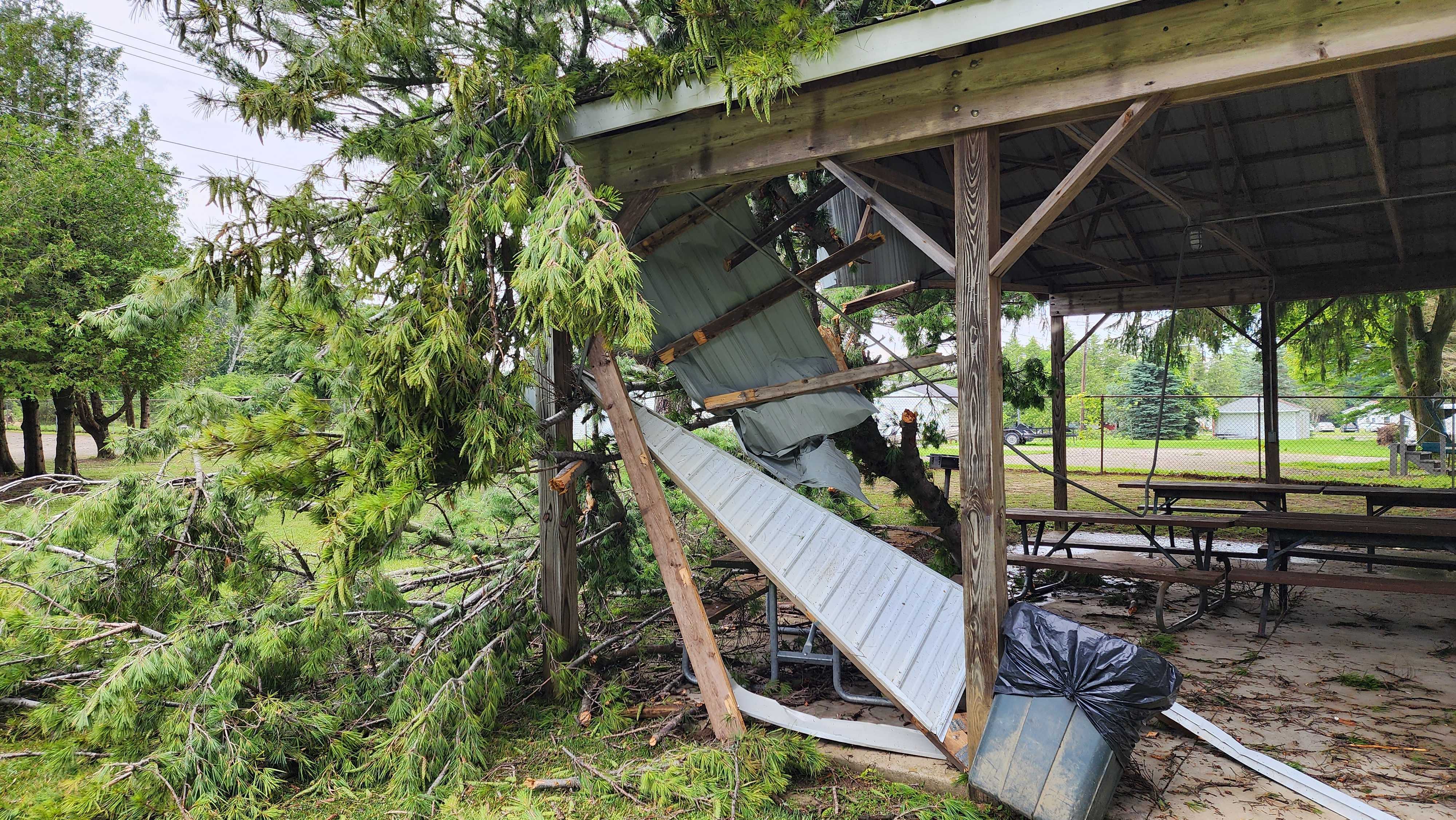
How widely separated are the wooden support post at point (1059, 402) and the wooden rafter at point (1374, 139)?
9.48ft

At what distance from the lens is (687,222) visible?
4648 millimetres

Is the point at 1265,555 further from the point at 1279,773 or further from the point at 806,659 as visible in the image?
the point at 806,659

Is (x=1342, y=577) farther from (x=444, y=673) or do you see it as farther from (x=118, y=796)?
(x=118, y=796)

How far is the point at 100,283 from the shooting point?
1255 centimetres

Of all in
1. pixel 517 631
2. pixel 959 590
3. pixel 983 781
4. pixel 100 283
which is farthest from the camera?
pixel 100 283

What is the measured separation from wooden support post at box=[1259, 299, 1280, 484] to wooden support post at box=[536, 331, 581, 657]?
7471 mm

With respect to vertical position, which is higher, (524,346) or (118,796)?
(524,346)

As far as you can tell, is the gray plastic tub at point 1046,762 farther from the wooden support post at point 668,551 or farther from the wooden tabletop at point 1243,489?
the wooden tabletop at point 1243,489

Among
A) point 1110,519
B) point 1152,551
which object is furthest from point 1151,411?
point 1110,519

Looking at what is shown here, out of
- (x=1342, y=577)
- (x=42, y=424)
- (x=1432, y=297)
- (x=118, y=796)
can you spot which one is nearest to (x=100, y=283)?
(x=118, y=796)

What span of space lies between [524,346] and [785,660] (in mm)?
2160

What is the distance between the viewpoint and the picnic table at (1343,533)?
4789 mm

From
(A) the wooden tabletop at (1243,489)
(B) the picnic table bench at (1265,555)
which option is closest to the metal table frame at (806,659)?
(B) the picnic table bench at (1265,555)

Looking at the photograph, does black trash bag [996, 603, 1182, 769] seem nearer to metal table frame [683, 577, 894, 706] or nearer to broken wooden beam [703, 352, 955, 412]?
metal table frame [683, 577, 894, 706]
